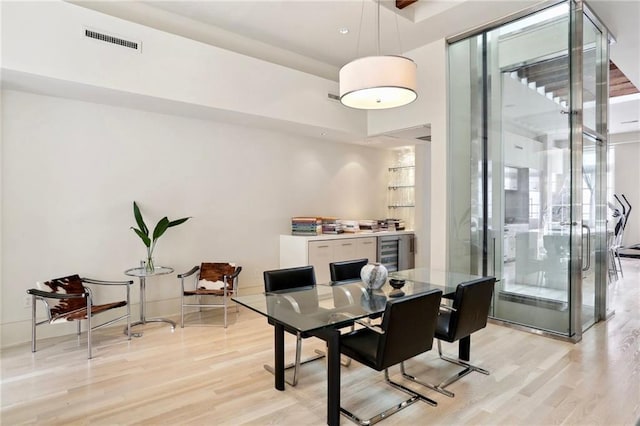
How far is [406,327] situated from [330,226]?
3.60 meters

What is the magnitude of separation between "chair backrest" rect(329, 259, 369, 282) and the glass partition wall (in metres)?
1.49

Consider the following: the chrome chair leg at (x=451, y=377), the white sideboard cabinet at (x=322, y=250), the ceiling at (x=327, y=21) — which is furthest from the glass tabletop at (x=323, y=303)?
the ceiling at (x=327, y=21)

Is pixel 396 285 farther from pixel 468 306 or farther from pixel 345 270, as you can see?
pixel 345 270

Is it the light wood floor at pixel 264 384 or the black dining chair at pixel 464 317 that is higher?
the black dining chair at pixel 464 317

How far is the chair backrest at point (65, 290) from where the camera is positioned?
3687mm

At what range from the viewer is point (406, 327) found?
2344mm

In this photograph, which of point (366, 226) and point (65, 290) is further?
point (366, 226)

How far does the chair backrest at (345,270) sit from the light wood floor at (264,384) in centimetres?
71

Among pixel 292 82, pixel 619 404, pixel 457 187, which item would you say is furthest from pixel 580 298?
pixel 292 82

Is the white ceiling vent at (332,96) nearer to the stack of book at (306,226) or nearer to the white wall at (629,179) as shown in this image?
the stack of book at (306,226)

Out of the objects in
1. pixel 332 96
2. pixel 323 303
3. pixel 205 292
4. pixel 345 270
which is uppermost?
pixel 332 96

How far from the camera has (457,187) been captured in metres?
4.68

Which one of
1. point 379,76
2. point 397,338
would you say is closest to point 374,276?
point 397,338

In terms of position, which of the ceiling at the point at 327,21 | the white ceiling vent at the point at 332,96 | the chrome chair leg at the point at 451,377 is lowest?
the chrome chair leg at the point at 451,377
